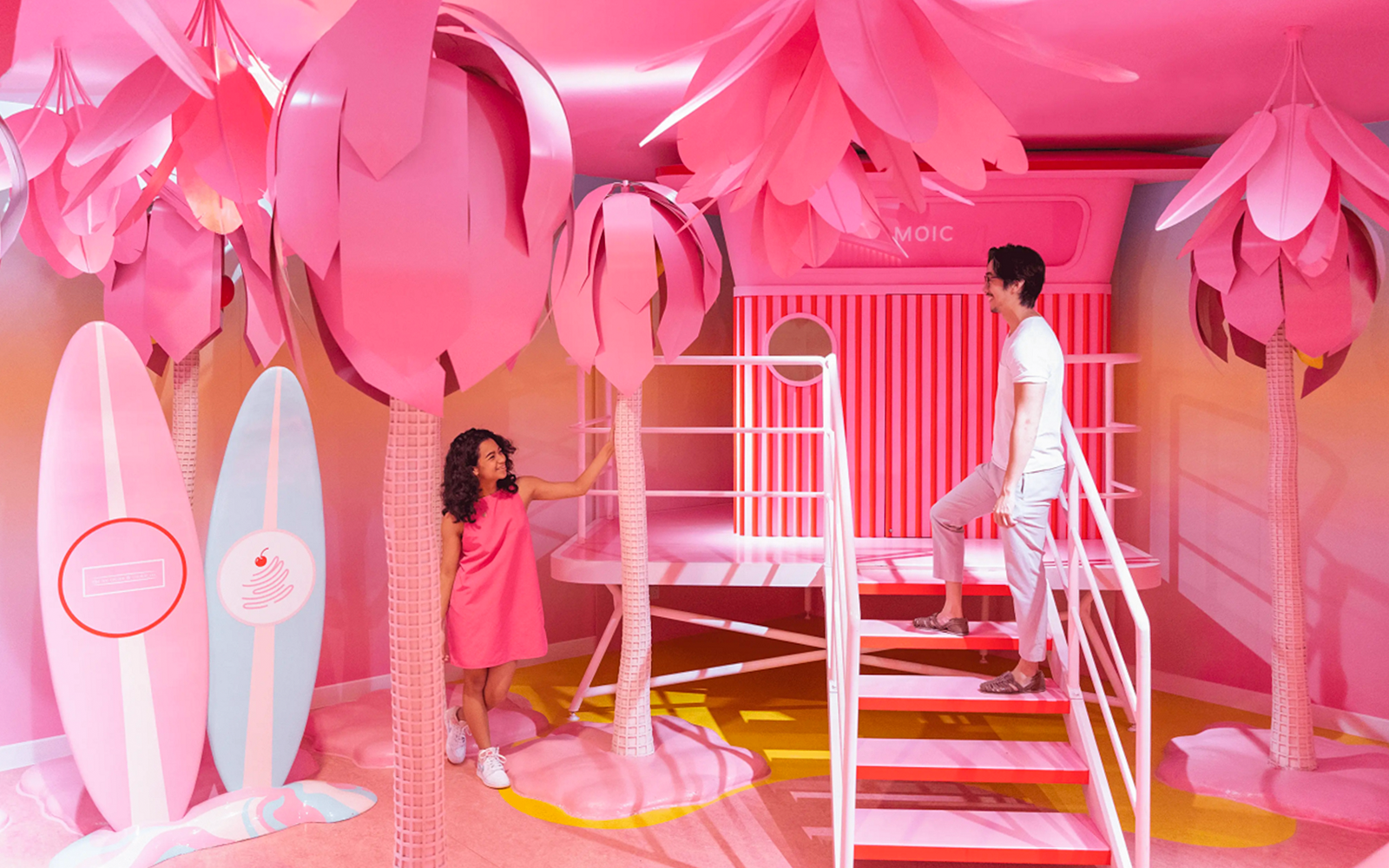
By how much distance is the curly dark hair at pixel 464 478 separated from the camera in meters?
3.47

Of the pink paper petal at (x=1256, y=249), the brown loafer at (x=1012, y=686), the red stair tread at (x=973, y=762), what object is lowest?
the red stair tread at (x=973, y=762)

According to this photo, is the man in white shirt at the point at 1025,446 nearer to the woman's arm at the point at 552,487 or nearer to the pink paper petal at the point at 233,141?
the woman's arm at the point at 552,487

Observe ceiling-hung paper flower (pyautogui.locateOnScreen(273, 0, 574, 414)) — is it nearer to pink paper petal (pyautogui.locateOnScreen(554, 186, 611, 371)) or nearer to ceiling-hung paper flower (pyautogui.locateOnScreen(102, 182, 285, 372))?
pink paper petal (pyautogui.locateOnScreen(554, 186, 611, 371))

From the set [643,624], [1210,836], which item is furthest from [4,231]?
[1210,836]

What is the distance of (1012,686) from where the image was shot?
9.93 feet

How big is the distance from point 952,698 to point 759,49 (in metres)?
2.58

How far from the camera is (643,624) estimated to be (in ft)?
11.9

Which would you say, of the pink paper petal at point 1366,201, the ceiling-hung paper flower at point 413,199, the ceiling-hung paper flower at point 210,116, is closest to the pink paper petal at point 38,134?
the ceiling-hung paper flower at point 210,116

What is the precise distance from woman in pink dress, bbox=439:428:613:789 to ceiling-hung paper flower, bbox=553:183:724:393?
1.23m

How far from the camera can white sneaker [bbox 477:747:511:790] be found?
347cm

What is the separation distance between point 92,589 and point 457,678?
6.88 ft

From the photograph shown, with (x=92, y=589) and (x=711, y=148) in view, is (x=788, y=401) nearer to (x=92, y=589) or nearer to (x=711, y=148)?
(x=92, y=589)

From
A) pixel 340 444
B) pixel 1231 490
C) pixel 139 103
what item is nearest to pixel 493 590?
pixel 340 444

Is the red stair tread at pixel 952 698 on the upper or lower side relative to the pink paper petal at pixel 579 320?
lower
